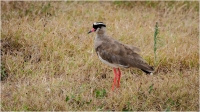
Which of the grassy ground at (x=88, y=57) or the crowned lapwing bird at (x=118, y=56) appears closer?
the grassy ground at (x=88, y=57)

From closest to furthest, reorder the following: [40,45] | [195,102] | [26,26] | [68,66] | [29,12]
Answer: [195,102]
[68,66]
[40,45]
[26,26]
[29,12]

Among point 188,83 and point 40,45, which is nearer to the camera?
point 188,83

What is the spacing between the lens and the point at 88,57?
287 inches

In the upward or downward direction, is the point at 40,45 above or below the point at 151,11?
below

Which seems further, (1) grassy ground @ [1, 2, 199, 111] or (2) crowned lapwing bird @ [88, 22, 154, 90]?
(2) crowned lapwing bird @ [88, 22, 154, 90]

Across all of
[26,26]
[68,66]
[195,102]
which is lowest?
[195,102]

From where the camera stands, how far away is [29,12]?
893 centimetres

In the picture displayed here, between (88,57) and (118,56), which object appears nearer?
(118,56)

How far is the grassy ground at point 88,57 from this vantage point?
235 inches

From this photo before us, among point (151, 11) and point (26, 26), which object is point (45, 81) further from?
point (151, 11)

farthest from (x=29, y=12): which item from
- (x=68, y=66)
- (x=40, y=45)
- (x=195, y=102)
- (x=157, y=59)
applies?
(x=195, y=102)

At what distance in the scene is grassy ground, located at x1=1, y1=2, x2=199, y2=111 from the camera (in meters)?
5.97

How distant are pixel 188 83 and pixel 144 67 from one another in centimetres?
79

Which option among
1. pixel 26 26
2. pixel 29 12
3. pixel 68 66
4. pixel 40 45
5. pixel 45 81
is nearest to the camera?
pixel 45 81
